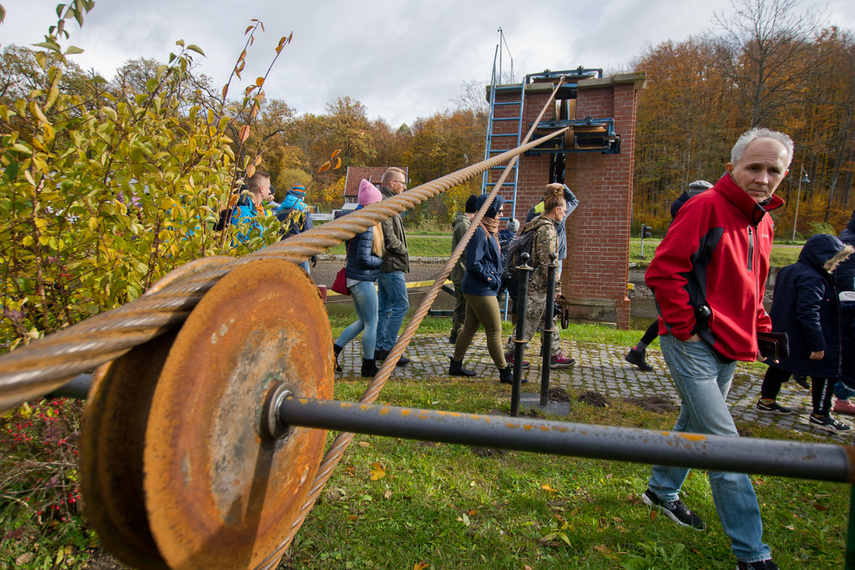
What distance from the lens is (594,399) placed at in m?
4.86

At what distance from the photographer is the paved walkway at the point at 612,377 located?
15.6ft

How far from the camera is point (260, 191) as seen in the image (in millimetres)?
4828

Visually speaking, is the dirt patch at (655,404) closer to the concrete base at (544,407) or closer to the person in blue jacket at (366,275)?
the concrete base at (544,407)

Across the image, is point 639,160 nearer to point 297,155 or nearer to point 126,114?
point 297,155

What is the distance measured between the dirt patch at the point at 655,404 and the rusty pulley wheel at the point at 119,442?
489cm

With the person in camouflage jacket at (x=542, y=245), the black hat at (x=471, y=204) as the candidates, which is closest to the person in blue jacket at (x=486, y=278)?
the black hat at (x=471, y=204)

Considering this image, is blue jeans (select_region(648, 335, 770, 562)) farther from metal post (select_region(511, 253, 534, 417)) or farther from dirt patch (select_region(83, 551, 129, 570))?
dirt patch (select_region(83, 551, 129, 570))

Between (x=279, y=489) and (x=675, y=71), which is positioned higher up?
(x=675, y=71)

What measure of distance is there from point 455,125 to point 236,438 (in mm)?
61402

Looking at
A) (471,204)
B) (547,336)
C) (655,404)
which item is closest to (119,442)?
(547,336)

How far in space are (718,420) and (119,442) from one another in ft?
8.07

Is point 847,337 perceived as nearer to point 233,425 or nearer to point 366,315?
point 366,315

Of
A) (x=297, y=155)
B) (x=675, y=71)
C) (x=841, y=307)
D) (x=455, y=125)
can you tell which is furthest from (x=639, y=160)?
(x=841, y=307)

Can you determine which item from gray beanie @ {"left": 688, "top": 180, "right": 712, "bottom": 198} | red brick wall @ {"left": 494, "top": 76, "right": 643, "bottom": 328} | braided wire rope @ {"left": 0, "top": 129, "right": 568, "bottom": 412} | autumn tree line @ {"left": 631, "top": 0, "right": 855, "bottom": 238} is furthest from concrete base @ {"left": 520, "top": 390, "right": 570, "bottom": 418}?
autumn tree line @ {"left": 631, "top": 0, "right": 855, "bottom": 238}
